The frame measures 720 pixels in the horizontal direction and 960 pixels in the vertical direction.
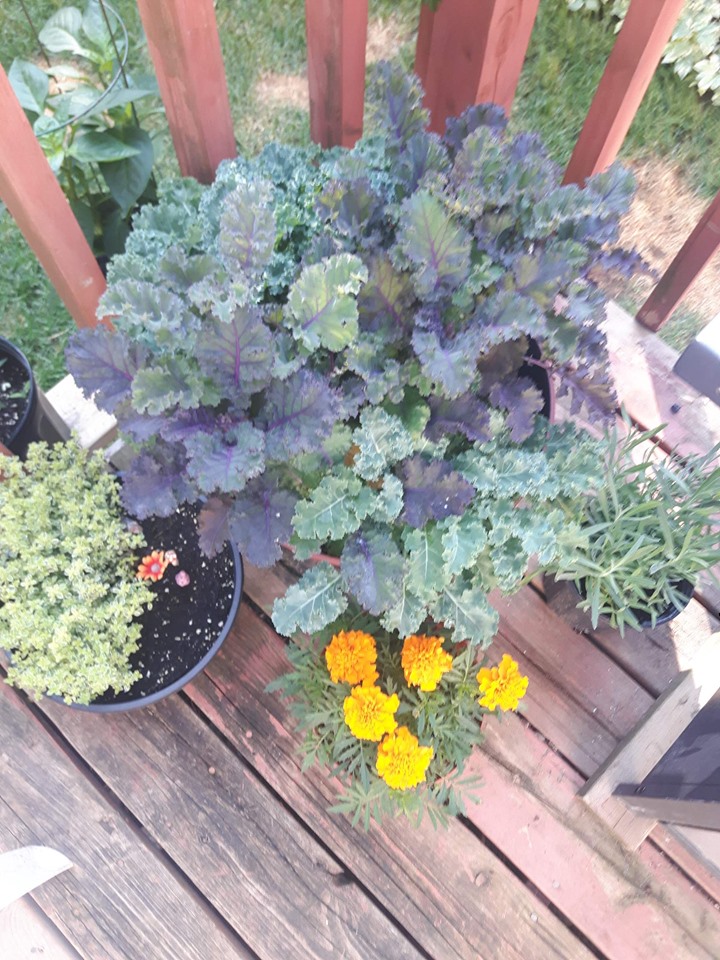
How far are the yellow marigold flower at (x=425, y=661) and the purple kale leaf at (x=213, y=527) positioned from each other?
366 mm

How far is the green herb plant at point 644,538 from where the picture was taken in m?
1.34

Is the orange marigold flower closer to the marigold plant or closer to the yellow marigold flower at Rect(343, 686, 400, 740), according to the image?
the marigold plant

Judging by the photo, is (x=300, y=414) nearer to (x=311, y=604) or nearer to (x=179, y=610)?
(x=311, y=604)

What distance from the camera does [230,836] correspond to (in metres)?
1.47

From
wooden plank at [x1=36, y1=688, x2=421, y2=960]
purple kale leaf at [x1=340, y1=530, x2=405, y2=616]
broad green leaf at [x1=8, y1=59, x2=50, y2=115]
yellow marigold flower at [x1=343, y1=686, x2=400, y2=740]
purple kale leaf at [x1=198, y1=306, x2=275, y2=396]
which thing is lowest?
wooden plank at [x1=36, y1=688, x2=421, y2=960]

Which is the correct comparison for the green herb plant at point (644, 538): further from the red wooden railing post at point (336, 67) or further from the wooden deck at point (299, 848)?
the red wooden railing post at point (336, 67)

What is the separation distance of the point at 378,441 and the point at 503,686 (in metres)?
0.49

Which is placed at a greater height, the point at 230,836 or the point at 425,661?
the point at 425,661

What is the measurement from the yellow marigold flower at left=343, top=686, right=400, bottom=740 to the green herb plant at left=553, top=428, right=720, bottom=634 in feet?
1.33

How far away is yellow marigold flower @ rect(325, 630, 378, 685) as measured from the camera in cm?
126

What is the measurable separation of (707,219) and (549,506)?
69cm

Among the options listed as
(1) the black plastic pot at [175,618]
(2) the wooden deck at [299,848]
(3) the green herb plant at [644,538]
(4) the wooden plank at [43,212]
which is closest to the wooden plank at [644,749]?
(2) the wooden deck at [299,848]

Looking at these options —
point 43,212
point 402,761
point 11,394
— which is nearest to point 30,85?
point 43,212

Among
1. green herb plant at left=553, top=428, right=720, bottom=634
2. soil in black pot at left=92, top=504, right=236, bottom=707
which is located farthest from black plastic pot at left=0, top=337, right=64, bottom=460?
green herb plant at left=553, top=428, right=720, bottom=634
